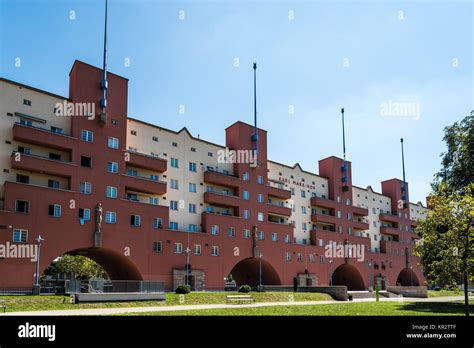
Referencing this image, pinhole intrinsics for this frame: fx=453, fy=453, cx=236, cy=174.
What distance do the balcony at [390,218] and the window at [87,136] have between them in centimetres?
Answer: 6417

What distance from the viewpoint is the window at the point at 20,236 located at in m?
42.5

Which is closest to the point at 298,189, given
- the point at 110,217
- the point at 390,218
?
the point at 390,218

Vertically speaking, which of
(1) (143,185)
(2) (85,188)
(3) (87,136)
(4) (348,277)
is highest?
(3) (87,136)

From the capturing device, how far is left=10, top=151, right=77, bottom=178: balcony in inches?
1751

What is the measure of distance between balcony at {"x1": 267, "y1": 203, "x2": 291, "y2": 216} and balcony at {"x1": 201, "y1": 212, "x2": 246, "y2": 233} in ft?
22.1

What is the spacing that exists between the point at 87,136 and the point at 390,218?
2647 inches

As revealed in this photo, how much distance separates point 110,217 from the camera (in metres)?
50.0

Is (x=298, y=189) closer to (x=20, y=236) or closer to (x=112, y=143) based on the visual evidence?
(x=112, y=143)

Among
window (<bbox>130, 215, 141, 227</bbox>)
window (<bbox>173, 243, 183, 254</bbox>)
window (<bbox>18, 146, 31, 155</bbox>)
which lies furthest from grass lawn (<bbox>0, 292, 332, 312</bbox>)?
window (<bbox>18, 146, 31, 155</bbox>)

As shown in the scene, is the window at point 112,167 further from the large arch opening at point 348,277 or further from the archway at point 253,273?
the large arch opening at point 348,277

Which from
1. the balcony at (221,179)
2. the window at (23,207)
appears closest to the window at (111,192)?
the window at (23,207)
